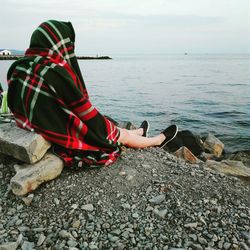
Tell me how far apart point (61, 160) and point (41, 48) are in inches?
66.8

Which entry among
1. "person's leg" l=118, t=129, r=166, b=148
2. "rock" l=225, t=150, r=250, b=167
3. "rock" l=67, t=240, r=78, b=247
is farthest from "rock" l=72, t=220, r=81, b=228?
"rock" l=225, t=150, r=250, b=167

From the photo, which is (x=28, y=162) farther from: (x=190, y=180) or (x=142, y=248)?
(x=190, y=180)

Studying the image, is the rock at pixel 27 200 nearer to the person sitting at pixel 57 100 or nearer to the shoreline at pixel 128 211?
the shoreline at pixel 128 211

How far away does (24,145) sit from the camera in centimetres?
446

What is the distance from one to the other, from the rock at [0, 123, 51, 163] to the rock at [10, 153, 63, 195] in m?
0.11

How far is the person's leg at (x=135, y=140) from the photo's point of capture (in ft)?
18.7

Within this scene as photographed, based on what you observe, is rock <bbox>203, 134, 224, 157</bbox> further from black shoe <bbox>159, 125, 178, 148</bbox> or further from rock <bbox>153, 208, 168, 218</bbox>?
rock <bbox>153, 208, 168, 218</bbox>

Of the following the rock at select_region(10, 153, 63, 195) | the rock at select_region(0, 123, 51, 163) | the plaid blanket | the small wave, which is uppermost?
the plaid blanket

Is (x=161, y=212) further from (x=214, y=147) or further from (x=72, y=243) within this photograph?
(x=214, y=147)

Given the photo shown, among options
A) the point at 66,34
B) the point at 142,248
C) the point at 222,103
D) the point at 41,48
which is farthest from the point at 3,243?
the point at 222,103

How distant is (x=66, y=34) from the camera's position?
4910 millimetres

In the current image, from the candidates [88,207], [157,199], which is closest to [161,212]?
[157,199]

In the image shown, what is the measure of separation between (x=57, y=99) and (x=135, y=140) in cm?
188

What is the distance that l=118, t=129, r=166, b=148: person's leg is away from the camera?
18.7 feet
